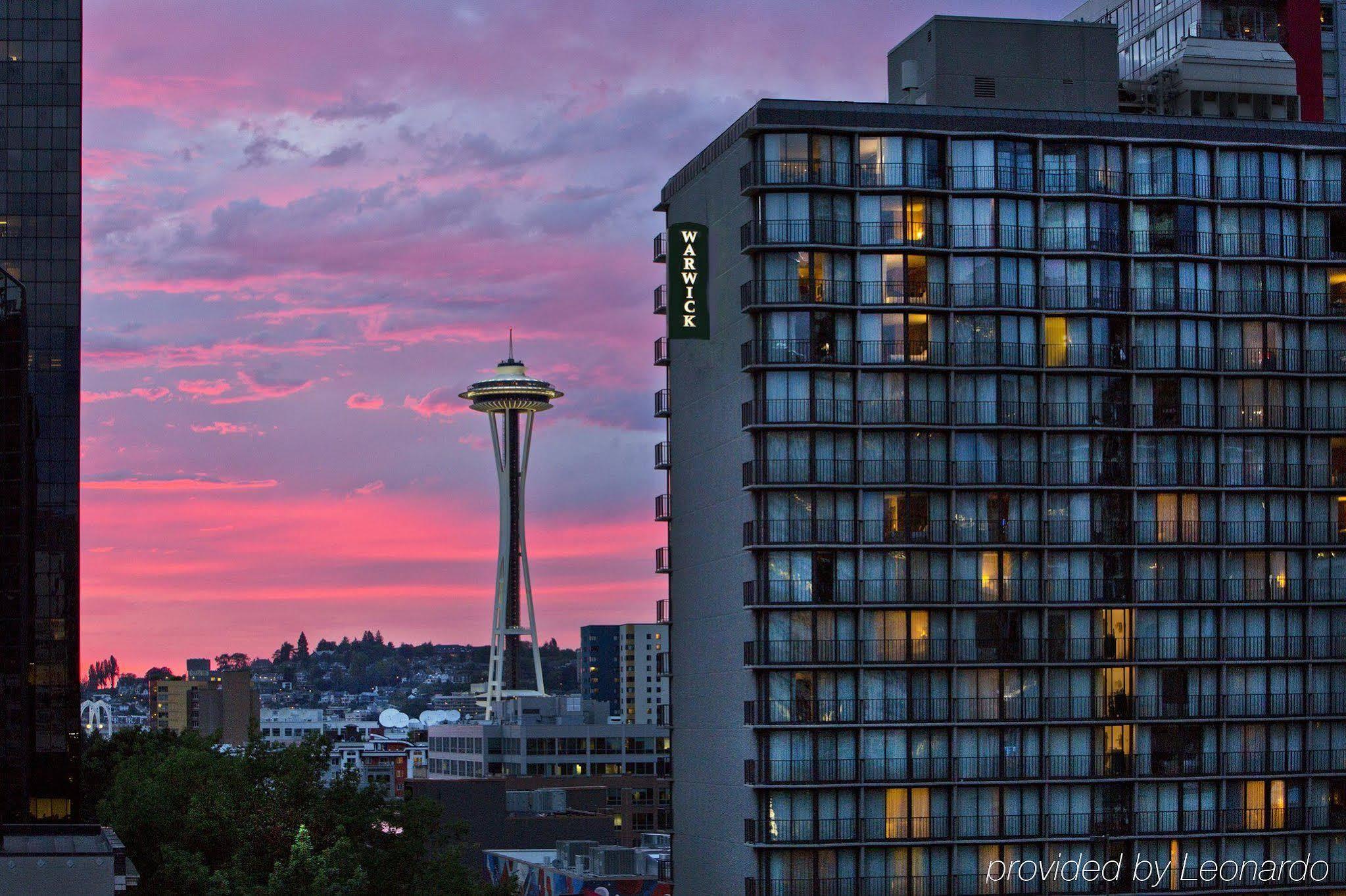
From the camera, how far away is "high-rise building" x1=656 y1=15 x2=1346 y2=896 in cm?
10581

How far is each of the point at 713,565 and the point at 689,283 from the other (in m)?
16.3

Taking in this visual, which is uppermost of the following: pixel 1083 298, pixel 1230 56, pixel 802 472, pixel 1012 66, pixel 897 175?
pixel 1230 56

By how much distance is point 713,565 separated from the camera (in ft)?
368

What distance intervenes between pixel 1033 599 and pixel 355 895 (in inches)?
1555

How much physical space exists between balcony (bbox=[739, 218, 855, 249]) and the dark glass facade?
0.56 feet

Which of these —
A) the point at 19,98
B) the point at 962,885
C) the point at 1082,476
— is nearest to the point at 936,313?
the point at 1082,476

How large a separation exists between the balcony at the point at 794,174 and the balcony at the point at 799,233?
2026 mm

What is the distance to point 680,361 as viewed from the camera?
11869 centimetres

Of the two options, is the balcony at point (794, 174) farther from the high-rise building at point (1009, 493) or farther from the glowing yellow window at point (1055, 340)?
the glowing yellow window at point (1055, 340)

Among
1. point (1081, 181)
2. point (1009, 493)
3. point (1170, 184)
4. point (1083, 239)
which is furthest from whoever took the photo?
point (1170, 184)

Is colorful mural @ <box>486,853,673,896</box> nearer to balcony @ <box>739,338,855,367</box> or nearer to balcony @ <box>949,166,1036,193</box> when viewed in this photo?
balcony @ <box>739,338,855,367</box>

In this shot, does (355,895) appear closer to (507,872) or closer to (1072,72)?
(1072,72)

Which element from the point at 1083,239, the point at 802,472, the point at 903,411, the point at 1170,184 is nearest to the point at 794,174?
the point at 903,411

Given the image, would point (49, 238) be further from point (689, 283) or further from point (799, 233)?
point (799, 233)
